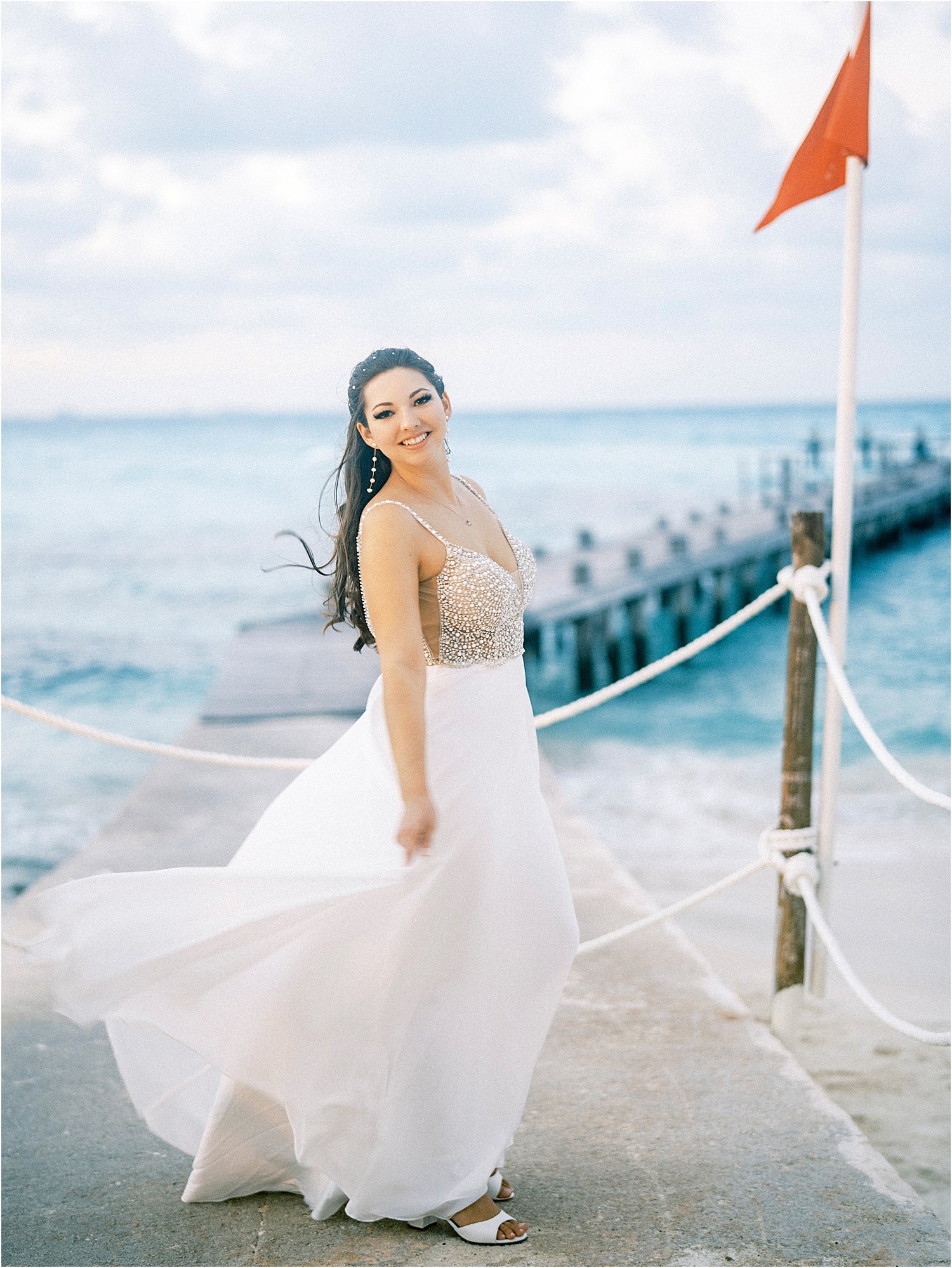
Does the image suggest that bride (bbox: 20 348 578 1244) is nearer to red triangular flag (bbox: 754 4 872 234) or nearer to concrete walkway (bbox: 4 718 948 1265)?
concrete walkway (bbox: 4 718 948 1265)

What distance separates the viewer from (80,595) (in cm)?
2558

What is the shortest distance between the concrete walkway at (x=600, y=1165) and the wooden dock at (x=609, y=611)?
5.07m

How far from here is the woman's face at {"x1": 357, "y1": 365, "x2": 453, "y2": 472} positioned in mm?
2299

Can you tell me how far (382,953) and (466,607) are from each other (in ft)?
2.26

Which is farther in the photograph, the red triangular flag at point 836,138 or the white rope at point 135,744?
the red triangular flag at point 836,138

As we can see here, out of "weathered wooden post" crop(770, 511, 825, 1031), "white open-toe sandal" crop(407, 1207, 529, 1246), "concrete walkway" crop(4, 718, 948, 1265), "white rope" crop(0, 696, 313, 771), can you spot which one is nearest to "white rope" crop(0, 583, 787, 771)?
"white rope" crop(0, 696, 313, 771)

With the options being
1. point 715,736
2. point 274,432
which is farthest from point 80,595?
point 274,432

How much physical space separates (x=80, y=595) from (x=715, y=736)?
16875 mm

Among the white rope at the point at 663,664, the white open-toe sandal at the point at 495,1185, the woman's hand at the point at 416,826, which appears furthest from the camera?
the white rope at the point at 663,664

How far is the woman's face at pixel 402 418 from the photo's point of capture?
90.5 inches

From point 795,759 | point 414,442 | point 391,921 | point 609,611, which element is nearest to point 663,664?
point 795,759

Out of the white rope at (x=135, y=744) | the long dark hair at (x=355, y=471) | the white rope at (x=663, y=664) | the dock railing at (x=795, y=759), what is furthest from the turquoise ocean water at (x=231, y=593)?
the dock railing at (x=795, y=759)

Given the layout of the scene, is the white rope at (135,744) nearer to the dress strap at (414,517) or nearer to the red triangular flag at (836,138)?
the dress strap at (414,517)

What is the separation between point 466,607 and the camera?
224cm
